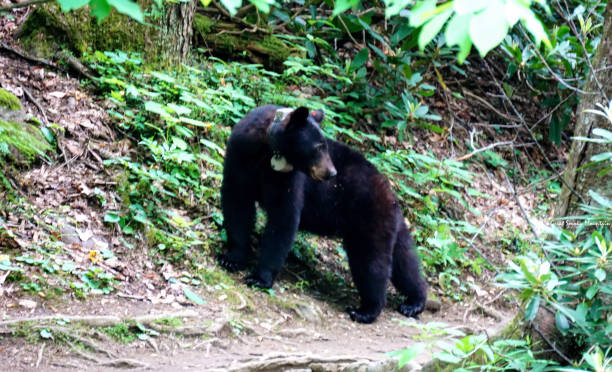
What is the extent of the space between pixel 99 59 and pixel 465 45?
6691 mm

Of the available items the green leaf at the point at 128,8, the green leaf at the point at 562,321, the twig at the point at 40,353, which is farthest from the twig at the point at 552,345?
the twig at the point at 40,353

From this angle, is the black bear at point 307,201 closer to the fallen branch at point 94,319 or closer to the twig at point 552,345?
the fallen branch at point 94,319

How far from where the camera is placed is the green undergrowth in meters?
6.17

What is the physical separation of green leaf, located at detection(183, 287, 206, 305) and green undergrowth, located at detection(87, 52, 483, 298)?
1.55 feet

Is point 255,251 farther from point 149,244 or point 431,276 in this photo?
point 431,276

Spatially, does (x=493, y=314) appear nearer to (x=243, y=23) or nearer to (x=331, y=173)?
(x=331, y=173)

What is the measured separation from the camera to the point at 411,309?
714cm

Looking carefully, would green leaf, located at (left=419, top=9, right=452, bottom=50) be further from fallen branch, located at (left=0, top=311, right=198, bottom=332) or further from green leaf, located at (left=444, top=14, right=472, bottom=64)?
fallen branch, located at (left=0, top=311, right=198, bottom=332)

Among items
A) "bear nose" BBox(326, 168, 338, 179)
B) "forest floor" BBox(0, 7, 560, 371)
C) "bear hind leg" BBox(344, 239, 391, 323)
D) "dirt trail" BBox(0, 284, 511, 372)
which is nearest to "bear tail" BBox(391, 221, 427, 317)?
"forest floor" BBox(0, 7, 560, 371)

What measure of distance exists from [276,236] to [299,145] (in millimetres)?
952

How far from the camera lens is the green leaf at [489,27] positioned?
51.7 inches

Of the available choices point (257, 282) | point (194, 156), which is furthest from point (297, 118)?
point (257, 282)

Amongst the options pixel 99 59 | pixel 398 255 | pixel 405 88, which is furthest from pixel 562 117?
pixel 99 59

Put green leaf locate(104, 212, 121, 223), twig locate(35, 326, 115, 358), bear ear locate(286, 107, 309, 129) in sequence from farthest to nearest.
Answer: bear ear locate(286, 107, 309, 129) < green leaf locate(104, 212, 121, 223) < twig locate(35, 326, 115, 358)
